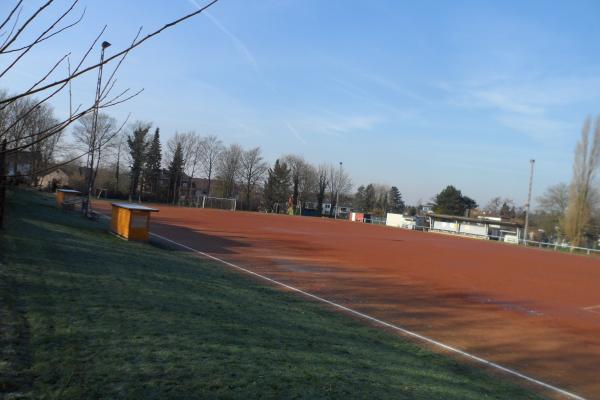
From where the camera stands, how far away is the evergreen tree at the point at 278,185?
3932 inches

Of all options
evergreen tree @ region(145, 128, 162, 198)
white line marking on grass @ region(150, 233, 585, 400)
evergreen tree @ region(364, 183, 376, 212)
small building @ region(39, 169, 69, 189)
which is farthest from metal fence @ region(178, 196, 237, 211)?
white line marking on grass @ region(150, 233, 585, 400)

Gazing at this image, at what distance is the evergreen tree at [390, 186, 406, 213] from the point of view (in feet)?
459

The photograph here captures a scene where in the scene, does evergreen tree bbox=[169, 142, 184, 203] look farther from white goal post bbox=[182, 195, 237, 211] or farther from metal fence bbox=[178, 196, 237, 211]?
white goal post bbox=[182, 195, 237, 211]

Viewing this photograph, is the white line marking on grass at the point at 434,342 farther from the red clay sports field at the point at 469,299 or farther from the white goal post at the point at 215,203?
the white goal post at the point at 215,203

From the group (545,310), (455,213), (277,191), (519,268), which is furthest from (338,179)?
(545,310)

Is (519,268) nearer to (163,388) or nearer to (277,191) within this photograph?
(163,388)

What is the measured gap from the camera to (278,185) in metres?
101

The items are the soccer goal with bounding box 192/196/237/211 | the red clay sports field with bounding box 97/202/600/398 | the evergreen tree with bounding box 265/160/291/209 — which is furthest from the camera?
the evergreen tree with bounding box 265/160/291/209

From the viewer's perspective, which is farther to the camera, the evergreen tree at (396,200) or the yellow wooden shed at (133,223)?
the evergreen tree at (396,200)

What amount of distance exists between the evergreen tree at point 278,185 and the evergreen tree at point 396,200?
47.3m

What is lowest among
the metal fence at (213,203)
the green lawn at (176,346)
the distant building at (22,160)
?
the green lawn at (176,346)

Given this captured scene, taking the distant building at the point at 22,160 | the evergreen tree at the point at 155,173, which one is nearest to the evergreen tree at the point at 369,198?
the evergreen tree at the point at 155,173

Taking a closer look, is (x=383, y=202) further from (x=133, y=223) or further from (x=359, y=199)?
(x=133, y=223)

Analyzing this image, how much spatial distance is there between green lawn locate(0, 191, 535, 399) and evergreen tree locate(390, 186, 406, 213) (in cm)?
13312
